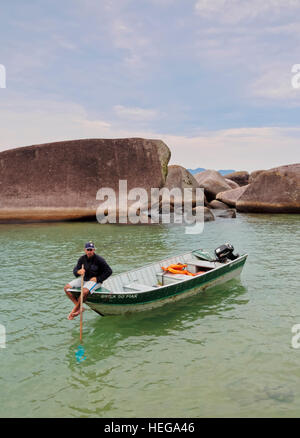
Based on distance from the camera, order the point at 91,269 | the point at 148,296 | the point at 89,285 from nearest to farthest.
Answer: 1. the point at 89,285
2. the point at 91,269
3. the point at 148,296

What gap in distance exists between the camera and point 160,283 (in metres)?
11.4

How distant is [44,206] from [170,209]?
38.5ft

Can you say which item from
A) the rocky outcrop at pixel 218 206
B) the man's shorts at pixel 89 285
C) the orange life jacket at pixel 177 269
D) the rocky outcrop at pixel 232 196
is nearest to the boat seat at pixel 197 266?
the orange life jacket at pixel 177 269

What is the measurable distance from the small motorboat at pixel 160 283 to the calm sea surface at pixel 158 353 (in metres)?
0.29

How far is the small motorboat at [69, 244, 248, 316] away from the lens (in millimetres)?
8922

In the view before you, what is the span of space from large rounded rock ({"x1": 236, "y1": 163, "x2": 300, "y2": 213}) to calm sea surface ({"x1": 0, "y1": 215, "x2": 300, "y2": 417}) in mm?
22060

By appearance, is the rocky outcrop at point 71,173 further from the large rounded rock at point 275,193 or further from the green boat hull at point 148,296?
the green boat hull at point 148,296

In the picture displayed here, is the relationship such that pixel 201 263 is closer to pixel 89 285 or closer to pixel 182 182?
pixel 89 285

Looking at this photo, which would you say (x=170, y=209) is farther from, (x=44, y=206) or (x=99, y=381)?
(x=99, y=381)

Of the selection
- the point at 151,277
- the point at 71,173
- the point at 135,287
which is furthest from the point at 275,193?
the point at 135,287

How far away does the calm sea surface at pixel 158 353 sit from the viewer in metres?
5.79

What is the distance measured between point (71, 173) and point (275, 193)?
63.3 feet

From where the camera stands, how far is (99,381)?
645 centimetres
